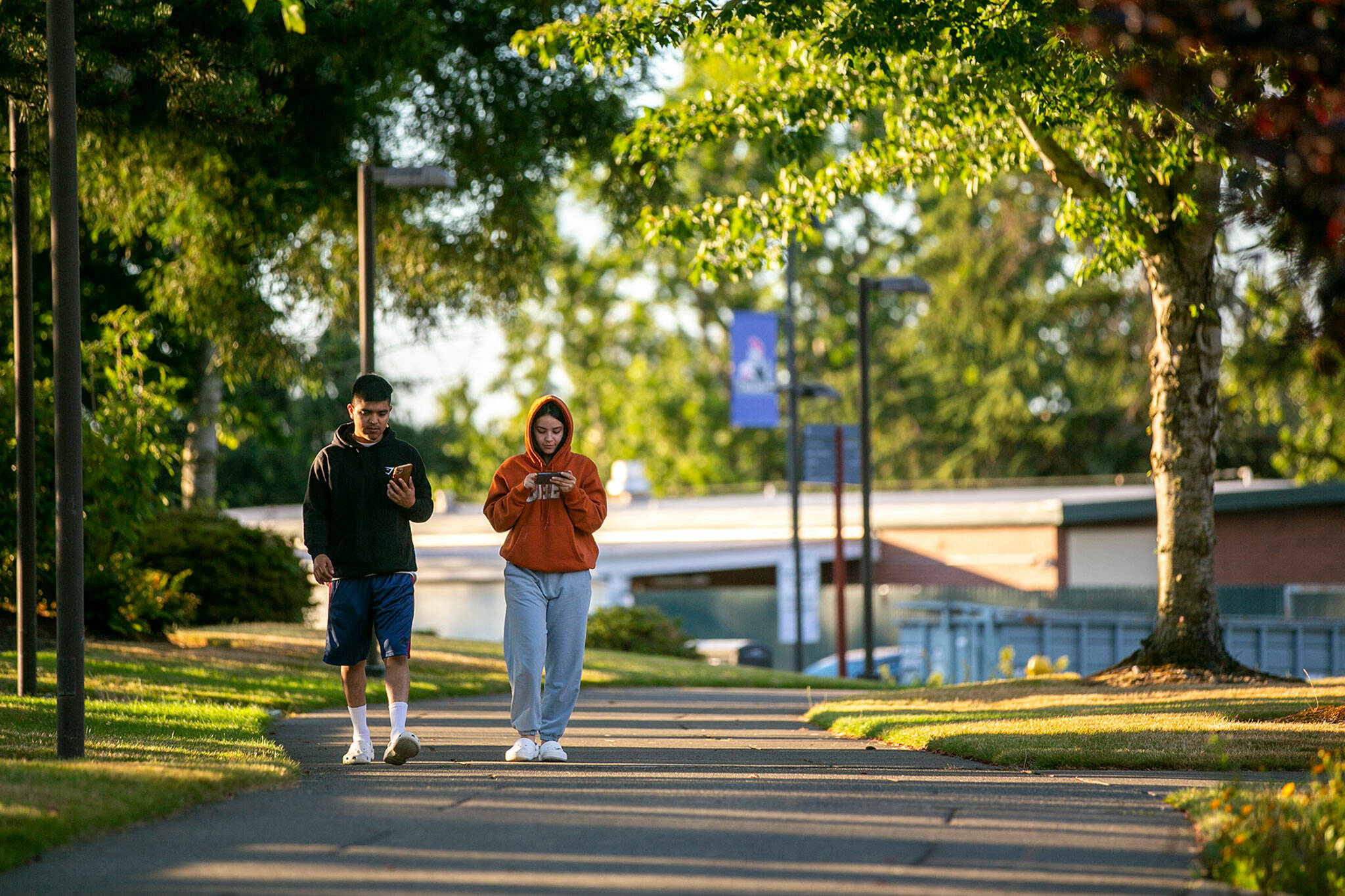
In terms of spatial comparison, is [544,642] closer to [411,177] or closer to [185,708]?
[185,708]

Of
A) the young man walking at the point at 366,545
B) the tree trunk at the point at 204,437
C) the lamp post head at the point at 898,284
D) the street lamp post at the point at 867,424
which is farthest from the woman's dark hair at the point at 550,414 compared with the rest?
the tree trunk at the point at 204,437

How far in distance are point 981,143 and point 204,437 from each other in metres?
14.1

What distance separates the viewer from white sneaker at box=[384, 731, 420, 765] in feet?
23.3

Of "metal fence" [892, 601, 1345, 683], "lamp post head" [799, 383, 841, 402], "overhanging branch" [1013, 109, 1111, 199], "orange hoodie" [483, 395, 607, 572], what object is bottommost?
"metal fence" [892, 601, 1345, 683]

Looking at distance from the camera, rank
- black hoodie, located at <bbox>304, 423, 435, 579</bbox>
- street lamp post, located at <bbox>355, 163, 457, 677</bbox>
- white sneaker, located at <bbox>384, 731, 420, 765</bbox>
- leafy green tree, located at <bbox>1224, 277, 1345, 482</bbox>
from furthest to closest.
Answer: leafy green tree, located at <bbox>1224, 277, 1345, 482</bbox>, street lamp post, located at <bbox>355, 163, 457, 677</bbox>, black hoodie, located at <bbox>304, 423, 435, 579</bbox>, white sneaker, located at <bbox>384, 731, 420, 765</bbox>

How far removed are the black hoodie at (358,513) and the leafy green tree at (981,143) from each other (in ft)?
15.9

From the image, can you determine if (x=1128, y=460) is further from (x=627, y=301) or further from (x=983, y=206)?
(x=627, y=301)

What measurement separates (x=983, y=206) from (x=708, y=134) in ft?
118

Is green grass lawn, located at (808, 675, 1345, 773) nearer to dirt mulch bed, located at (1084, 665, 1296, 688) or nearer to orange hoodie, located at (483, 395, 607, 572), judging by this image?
dirt mulch bed, located at (1084, 665, 1296, 688)

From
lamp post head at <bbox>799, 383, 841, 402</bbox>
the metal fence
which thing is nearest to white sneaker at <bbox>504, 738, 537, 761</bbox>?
the metal fence

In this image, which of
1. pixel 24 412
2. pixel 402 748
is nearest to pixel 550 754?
pixel 402 748

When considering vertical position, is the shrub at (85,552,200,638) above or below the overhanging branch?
below

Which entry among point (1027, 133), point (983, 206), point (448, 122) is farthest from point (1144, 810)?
point (983, 206)

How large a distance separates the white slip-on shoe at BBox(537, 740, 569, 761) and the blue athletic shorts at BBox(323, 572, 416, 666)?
87cm
